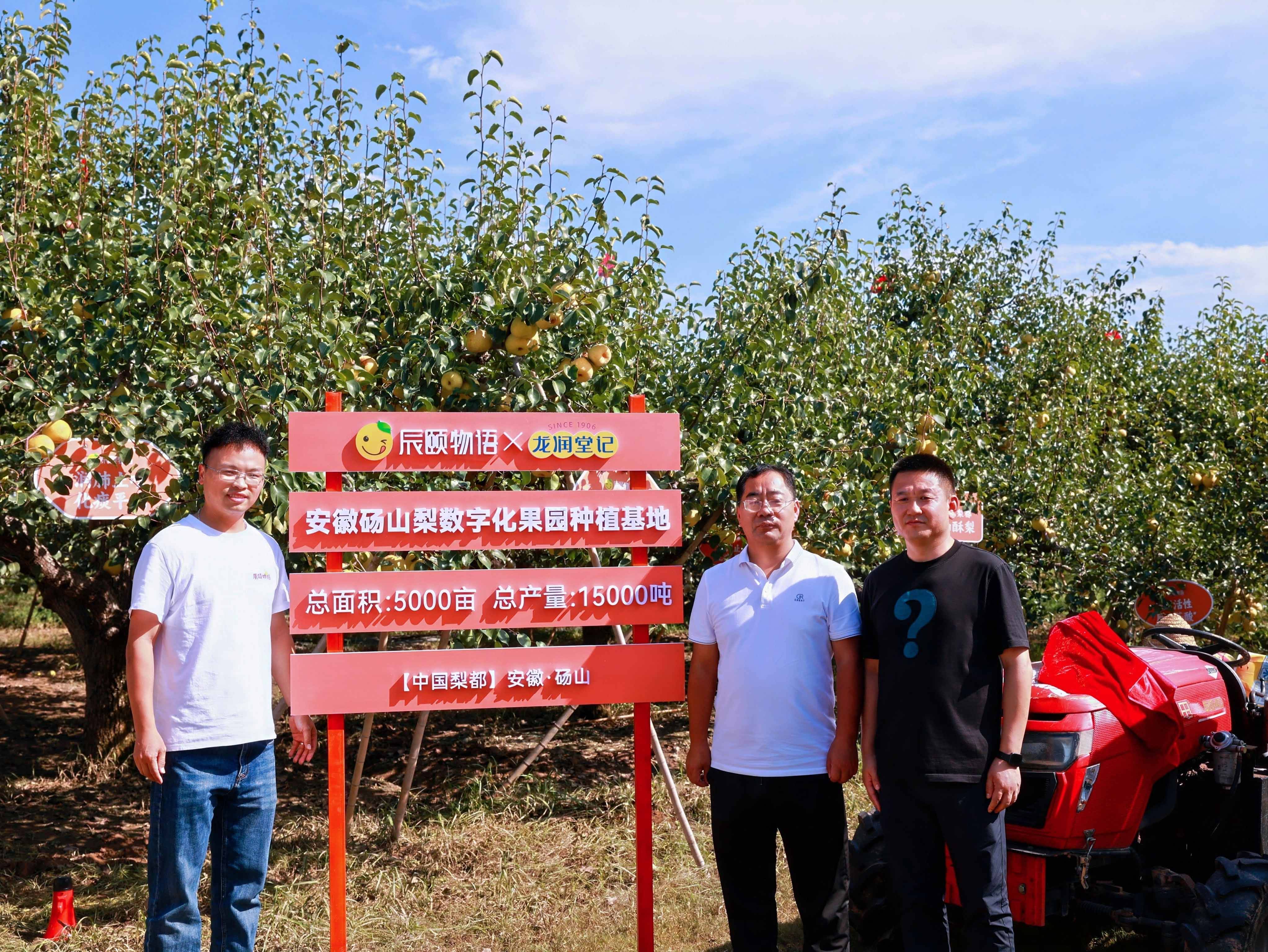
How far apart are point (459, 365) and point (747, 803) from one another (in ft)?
8.21

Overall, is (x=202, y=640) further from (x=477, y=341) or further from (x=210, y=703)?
(x=477, y=341)

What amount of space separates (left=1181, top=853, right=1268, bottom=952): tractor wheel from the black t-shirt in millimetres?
1139

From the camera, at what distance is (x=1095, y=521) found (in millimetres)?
8828

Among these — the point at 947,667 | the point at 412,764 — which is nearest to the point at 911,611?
the point at 947,667

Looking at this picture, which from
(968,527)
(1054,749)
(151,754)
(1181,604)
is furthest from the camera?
(1181,604)

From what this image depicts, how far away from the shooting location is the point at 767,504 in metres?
3.22

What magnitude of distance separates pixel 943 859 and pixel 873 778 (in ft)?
1.02

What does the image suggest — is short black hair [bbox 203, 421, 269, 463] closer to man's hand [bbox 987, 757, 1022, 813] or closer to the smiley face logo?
the smiley face logo

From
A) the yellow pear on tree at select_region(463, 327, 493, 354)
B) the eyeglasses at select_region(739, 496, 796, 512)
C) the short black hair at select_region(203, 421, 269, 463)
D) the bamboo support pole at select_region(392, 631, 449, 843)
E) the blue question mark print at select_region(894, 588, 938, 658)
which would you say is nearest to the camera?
the blue question mark print at select_region(894, 588, 938, 658)

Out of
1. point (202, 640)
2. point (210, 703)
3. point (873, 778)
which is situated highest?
point (202, 640)

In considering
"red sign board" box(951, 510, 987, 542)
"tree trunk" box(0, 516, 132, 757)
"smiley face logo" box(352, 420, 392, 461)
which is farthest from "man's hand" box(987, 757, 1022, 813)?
"tree trunk" box(0, 516, 132, 757)

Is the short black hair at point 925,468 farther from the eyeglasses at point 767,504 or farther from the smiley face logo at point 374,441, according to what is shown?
the smiley face logo at point 374,441

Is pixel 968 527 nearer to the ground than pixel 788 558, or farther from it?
farther from it

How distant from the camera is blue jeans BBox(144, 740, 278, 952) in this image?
115 inches
